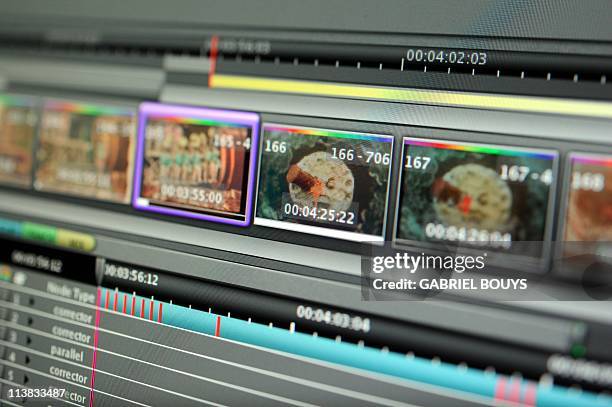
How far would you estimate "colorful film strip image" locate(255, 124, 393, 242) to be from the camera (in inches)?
26.2

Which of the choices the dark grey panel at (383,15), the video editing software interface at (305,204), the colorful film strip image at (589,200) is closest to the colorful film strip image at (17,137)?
the video editing software interface at (305,204)

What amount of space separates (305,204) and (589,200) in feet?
0.90

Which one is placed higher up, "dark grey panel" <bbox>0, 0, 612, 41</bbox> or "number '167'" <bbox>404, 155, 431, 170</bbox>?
"dark grey panel" <bbox>0, 0, 612, 41</bbox>

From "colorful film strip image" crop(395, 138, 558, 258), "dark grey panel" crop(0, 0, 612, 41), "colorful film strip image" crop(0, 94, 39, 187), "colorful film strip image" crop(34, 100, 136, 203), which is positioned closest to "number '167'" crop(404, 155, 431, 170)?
"colorful film strip image" crop(395, 138, 558, 258)

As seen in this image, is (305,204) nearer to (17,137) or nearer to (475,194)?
(475,194)

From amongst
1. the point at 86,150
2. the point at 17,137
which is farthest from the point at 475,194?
the point at 17,137

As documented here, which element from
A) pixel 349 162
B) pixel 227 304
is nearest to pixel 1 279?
pixel 227 304

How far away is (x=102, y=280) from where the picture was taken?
79cm

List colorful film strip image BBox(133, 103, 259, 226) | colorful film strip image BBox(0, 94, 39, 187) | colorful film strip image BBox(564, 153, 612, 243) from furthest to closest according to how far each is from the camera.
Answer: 1. colorful film strip image BBox(0, 94, 39, 187)
2. colorful film strip image BBox(133, 103, 259, 226)
3. colorful film strip image BBox(564, 153, 612, 243)

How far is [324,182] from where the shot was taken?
2.27ft

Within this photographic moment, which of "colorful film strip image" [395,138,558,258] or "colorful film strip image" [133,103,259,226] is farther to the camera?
"colorful film strip image" [133,103,259,226]

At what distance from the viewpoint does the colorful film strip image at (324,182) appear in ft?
2.18
